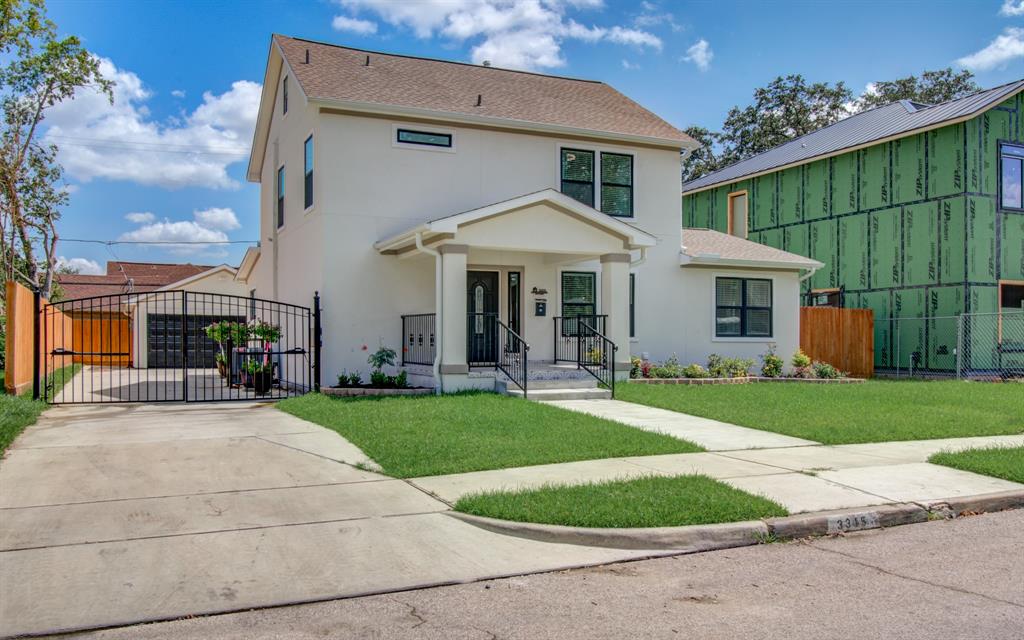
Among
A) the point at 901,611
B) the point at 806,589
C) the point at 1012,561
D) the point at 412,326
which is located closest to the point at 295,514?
the point at 806,589

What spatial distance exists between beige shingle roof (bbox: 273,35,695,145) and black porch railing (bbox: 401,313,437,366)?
4328 mm

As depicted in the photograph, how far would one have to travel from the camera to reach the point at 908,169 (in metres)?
23.6

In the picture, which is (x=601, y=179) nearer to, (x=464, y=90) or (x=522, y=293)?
(x=522, y=293)

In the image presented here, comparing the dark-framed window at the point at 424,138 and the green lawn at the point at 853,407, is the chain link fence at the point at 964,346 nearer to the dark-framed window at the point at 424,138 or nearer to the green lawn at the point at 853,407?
the green lawn at the point at 853,407

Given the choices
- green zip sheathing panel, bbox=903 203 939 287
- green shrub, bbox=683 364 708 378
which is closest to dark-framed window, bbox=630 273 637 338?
green shrub, bbox=683 364 708 378

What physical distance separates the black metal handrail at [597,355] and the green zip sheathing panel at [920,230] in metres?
12.0

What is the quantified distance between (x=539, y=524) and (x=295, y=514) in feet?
6.88

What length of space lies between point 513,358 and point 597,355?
1697 millimetres

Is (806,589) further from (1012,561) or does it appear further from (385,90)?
(385,90)

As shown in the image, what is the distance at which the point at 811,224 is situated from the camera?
88.9 feet

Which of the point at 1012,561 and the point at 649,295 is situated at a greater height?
the point at 649,295

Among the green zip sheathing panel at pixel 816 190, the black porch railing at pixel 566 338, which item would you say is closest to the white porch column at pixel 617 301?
the black porch railing at pixel 566 338

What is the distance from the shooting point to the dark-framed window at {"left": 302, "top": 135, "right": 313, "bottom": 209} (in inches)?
667

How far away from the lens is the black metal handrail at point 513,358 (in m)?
14.3
